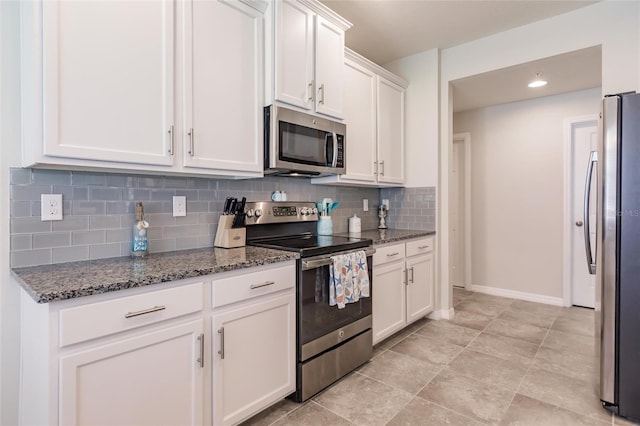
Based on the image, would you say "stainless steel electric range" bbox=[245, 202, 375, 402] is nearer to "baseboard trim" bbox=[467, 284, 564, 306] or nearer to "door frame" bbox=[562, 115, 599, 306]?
"baseboard trim" bbox=[467, 284, 564, 306]

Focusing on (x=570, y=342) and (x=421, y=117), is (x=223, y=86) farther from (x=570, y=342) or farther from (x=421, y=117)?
(x=570, y=342)

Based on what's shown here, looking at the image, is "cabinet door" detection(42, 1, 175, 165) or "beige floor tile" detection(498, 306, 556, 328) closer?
"cabinet door" detection(42, 1, 175, 165)

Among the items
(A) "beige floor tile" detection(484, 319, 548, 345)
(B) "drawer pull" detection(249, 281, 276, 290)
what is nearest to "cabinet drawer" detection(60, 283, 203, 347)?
(B) "drawer pull" detection(249, 281, 276, 290)

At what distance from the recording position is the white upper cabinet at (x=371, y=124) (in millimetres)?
2838

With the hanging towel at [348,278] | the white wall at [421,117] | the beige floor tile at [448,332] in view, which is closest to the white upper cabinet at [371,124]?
the white wall at [421,117]

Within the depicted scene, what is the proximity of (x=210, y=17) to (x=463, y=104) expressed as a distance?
331 centimetres

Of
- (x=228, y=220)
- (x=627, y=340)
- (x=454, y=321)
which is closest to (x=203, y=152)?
(x=228, y=220)

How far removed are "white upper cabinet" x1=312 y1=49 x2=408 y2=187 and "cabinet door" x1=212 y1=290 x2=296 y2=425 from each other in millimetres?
1276

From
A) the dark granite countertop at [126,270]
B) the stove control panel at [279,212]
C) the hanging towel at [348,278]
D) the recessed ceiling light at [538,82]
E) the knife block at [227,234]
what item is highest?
the recessed ceiling light at [538,82]

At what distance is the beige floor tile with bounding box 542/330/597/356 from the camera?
2.70m

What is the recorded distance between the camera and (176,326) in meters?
1.44

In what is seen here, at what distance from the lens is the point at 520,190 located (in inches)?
164

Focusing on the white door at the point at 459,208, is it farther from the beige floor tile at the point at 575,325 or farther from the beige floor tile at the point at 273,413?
the beige floor tile at the point at 273,413

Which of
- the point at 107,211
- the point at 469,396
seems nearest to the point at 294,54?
the point at 107,211
